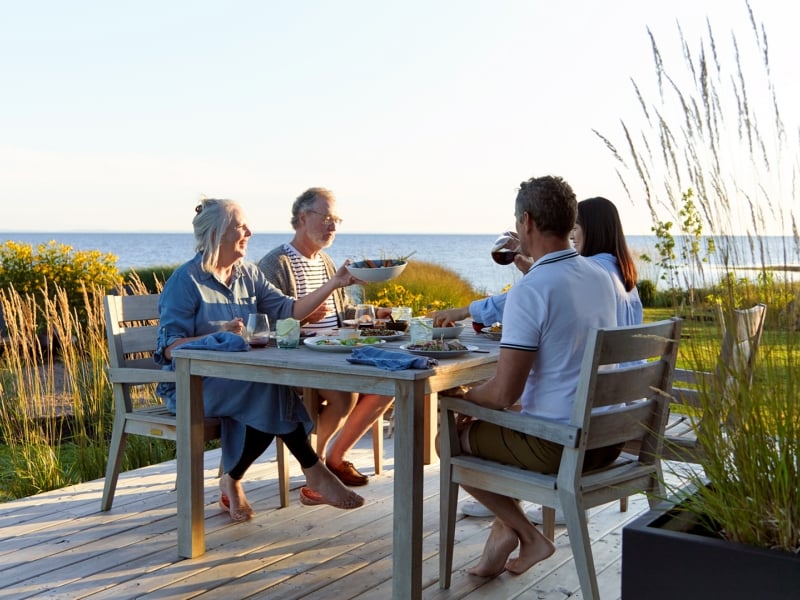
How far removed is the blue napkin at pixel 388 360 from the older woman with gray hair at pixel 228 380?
29.1 inches

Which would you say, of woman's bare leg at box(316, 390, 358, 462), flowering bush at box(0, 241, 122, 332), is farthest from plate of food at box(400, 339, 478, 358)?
flowering bush at box(0, 241, 122, 332)

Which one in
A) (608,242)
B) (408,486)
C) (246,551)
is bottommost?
(246,551)

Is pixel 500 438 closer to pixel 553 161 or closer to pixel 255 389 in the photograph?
pixel 255 389

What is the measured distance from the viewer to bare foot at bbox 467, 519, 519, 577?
285 cm

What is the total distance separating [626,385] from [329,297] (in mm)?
2045

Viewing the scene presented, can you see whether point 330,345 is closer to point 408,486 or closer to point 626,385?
point 408,486

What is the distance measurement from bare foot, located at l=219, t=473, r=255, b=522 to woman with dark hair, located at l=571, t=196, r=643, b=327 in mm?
1713

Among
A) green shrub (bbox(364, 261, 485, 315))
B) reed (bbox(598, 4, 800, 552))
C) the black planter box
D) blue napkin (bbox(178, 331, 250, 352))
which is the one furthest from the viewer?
green shrub (bbox(364, 261, 485, 315))

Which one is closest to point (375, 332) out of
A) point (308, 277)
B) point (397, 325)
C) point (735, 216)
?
point (397, 325)

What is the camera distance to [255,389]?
3.33m

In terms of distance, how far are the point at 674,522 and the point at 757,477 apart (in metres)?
0.23

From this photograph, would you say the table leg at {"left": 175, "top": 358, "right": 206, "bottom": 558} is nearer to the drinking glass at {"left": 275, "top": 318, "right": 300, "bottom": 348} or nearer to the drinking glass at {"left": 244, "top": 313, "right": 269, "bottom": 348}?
the drinking glass at {"left": 244, "top": 313, "right": 269, "bottom": 348}

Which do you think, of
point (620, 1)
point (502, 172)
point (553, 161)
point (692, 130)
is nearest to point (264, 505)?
point (692, 130)

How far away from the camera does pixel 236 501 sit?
3.52 meters
